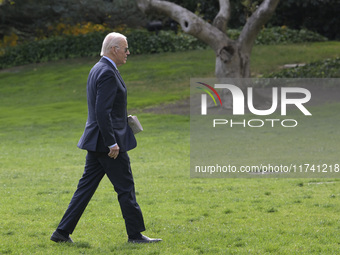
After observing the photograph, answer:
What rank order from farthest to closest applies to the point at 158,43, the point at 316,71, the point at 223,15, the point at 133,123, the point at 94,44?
the point at 94,44 < the point at 158,43 < the point at 316,71 < the point at 223,15 < the point at 133,123

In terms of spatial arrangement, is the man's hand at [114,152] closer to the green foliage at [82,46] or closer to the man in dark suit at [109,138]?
the man in dark suit at [109,138]

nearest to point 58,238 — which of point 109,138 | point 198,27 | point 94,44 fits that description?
point 109,138

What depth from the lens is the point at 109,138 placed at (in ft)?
21.4

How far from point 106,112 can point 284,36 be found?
3094 cm

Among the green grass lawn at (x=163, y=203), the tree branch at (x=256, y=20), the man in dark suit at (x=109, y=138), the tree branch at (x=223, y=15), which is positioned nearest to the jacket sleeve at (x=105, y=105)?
the man in dark suit at (x=109, y=138)

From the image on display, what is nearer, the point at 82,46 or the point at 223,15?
the point at 223,15

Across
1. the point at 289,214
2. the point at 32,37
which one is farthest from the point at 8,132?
the point at 32,37

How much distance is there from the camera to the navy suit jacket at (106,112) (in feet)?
21.4

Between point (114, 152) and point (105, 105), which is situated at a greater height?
point (105, 105)

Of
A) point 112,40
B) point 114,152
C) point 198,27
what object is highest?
point 198,27

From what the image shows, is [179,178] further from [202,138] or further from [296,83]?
[296,83]

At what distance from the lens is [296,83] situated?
2356 cm

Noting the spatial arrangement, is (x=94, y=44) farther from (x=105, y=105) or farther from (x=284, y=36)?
(x=105, y=105)

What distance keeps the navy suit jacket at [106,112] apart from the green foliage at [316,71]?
58.0ft
